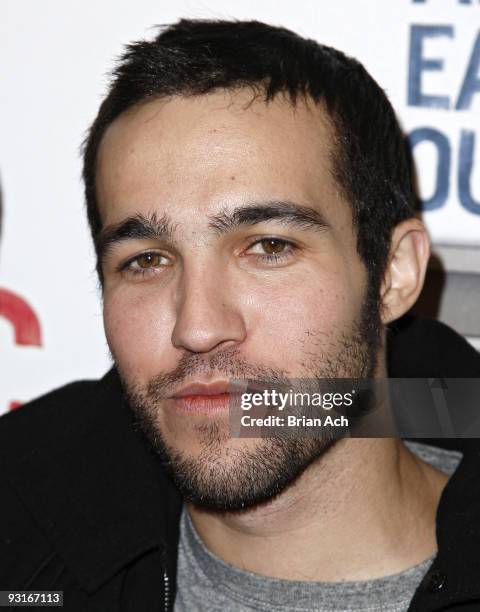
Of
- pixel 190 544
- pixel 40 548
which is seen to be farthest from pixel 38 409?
pixel 190 544

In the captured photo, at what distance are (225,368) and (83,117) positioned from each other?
142 cm

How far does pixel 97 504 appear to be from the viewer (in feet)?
7.82

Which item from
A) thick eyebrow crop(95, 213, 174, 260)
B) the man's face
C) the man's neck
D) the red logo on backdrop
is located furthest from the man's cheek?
the red logo on backdrop

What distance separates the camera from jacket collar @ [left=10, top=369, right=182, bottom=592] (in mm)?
2293

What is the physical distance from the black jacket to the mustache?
484 millimetres

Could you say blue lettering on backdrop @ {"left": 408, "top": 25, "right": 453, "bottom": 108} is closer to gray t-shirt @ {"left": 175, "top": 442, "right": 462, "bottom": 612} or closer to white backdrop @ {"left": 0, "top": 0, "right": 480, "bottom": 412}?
white backdrop @ {"left": 0, "top": 0, "right": 480, "bottom": 412}

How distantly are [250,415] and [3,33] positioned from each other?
1.86m

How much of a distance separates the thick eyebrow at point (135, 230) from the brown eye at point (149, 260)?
64 mm

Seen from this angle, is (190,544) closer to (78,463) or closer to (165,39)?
(78,463)

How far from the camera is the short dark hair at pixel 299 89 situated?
7.40 feet

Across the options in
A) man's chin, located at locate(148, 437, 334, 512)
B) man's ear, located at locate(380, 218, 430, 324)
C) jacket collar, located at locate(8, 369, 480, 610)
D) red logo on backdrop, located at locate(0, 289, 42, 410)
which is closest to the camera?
man's chin, located at locate(148, 437, 334, 512)

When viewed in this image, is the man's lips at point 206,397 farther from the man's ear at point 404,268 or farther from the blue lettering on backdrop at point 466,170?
the blue lettering on backdrop at point 466,170

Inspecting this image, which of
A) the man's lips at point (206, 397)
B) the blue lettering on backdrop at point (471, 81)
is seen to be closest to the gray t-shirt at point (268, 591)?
the man's lips at point (206, 397)

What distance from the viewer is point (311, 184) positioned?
2172 millimetres
